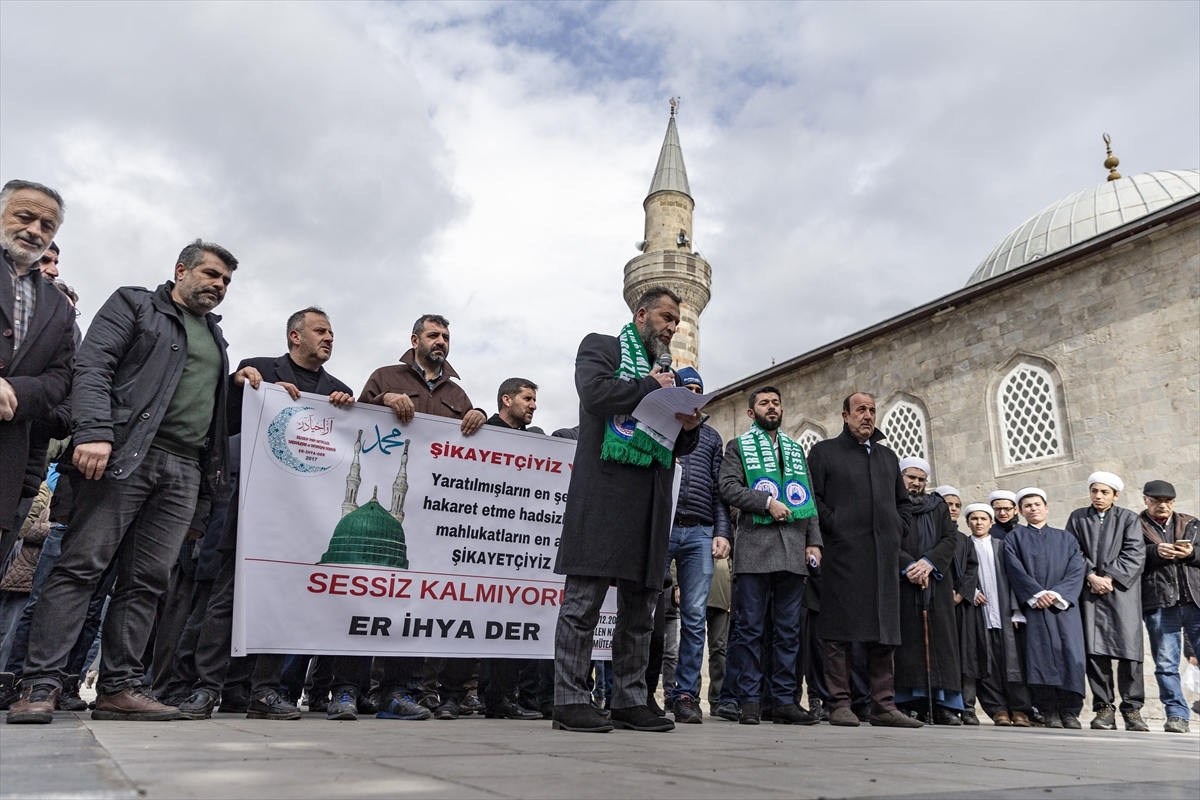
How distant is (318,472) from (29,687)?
1.69 m

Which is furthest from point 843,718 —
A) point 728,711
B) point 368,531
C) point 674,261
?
point 674,261

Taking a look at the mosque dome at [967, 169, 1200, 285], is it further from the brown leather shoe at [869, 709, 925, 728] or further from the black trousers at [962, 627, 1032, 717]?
Result: the brown leather shoe at [869, 709, 925, 728]

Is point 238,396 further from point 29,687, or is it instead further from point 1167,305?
point 1167,305

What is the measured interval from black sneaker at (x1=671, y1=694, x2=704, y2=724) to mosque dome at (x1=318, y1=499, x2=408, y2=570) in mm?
1802

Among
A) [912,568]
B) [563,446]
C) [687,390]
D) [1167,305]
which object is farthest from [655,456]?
[1167,305]

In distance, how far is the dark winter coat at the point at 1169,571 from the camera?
7.30 meters

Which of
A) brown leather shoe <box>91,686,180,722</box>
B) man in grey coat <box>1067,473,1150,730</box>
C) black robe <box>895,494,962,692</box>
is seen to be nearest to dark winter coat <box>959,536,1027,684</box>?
man in grey coat <box>1067,473,1150,730</box>

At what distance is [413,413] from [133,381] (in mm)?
1493

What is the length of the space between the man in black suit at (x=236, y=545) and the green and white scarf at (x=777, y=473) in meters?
2.57

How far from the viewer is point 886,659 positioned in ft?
18.7

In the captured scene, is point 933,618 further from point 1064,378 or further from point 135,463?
point 1064,378

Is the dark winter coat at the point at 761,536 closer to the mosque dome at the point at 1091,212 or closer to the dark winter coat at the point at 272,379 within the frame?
the dark winter coat at the point at 272,379

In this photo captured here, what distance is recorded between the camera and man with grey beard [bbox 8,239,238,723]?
3645 millimetres

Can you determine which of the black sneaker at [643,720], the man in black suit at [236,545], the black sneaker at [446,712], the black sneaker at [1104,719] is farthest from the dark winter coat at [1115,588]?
the man in black suit at [236,545]
